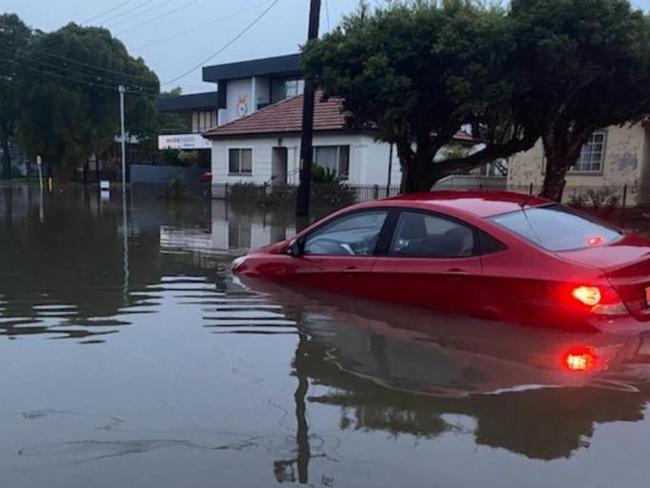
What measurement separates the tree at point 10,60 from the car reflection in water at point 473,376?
5140 cm

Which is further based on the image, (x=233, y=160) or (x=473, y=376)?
(x=233, y=160)

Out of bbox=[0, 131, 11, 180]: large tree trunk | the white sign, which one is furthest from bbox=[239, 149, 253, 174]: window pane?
bbox=[0, 131, 11, 180]: large tree trunk

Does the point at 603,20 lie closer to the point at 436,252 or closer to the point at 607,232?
the point at 607,232

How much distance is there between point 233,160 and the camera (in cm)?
3219

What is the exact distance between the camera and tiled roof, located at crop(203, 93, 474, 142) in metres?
27.3

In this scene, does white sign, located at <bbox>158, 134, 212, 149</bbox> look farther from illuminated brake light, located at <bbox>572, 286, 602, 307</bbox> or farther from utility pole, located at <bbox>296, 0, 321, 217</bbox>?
illuminated brake light, located at <bbox>572, 286, 602, 307</bbox>

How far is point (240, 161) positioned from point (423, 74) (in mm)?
20033

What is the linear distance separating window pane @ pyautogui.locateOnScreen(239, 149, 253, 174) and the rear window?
86.0 feet

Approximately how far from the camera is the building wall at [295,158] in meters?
26.7

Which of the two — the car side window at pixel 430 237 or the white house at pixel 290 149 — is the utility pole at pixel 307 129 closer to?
the white house at pixel 290 149

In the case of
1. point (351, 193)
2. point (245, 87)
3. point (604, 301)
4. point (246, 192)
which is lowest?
point (246, 192)

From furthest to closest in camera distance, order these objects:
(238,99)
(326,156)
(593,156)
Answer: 1. (238,99)
2. (326,156)
3. (593,156)

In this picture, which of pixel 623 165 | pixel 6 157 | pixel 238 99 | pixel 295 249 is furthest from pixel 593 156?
pixel 6 157

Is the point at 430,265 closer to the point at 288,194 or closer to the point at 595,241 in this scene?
the point at 595,241
